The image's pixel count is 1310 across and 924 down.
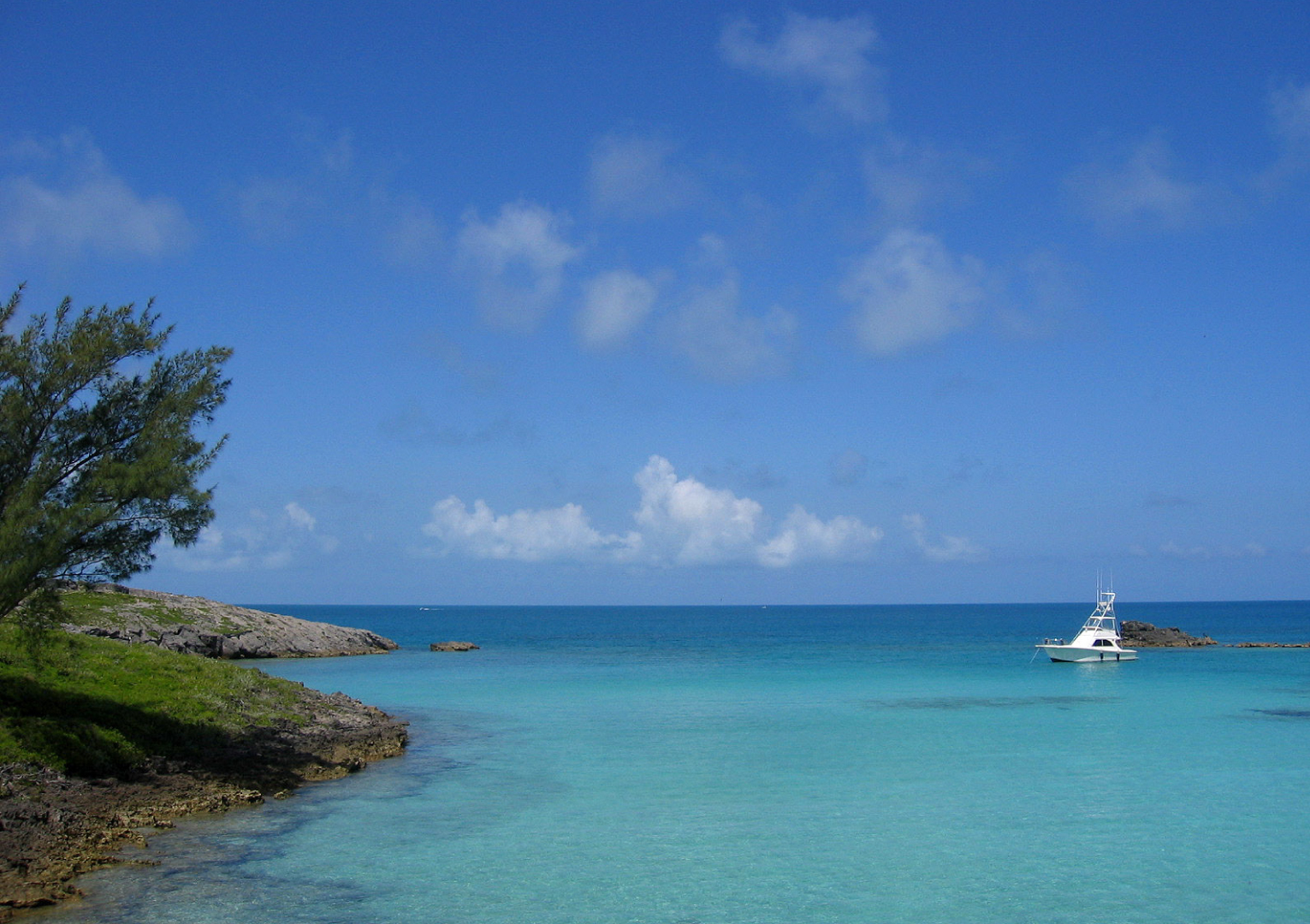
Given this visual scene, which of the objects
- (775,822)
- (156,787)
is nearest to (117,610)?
(156,787)

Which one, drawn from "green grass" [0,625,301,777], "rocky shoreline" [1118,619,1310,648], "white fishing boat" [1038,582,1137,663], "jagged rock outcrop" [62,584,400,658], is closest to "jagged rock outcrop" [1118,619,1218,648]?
"rocky shoreline" [1118,619,1310,648]

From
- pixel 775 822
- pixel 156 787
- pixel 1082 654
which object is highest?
pixel 156 787

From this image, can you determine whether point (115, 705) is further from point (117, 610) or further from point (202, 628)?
point (202, 628)

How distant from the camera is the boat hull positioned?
7500 centimetres

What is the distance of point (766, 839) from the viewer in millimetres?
20141

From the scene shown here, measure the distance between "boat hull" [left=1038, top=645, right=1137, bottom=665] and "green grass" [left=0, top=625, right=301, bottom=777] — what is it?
200ft

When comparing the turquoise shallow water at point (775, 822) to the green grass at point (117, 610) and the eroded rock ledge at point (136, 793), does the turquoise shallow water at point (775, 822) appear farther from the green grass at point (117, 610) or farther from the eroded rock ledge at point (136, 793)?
the green grass at point (117, 610)

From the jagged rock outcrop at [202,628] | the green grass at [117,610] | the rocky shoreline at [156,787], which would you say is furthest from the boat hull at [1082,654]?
the green grass at [117,610]

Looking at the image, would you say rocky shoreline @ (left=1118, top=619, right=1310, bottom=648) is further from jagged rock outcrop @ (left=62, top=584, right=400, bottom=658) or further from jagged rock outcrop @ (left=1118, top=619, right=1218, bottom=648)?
jagged rock outcrop @ (left=62, top=584, right=400, bottom=658)

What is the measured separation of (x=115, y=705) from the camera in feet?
81.1

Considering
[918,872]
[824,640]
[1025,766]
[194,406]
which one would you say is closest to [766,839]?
[918,872]

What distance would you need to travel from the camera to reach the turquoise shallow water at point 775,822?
52.4 feet

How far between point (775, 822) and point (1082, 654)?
2427 inches

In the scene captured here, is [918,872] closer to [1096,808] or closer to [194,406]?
[1096,808]
